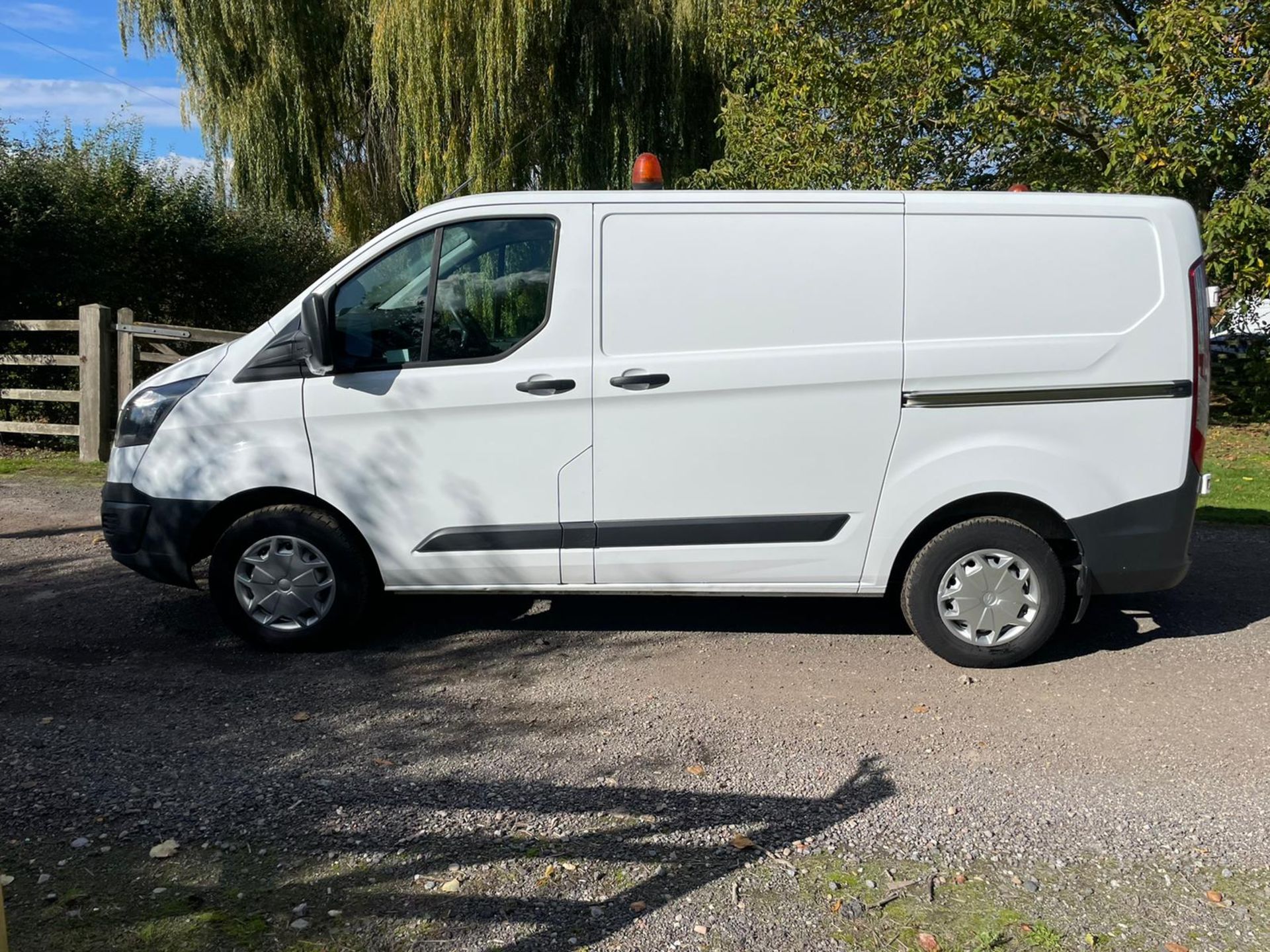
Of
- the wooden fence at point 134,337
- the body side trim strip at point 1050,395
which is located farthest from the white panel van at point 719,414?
the wooden fence at point 134,337

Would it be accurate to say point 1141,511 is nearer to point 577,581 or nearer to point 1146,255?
point 1146,255

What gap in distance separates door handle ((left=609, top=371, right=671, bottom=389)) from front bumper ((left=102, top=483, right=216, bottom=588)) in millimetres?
2042

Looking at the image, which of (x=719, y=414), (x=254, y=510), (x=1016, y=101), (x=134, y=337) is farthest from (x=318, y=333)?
(x=1016, y=101)

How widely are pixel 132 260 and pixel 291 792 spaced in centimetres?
1117

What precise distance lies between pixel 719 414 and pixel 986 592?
1509 millimetres

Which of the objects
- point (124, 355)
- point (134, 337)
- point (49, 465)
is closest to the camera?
point (49, 465)

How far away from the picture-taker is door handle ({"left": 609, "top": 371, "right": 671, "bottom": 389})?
15.5 feet

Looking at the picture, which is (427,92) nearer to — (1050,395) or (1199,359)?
(1050,395)

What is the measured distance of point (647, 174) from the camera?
5164mm

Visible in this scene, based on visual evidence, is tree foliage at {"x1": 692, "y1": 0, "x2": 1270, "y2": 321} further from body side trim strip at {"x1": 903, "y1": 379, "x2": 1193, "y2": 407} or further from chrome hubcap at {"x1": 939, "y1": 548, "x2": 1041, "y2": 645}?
→ chrome hubcap at {"x1": 939, "y1": 548, "x2": 1041, "y2": 645}

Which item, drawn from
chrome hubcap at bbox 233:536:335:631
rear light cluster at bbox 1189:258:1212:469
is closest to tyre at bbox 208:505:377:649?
chrome hubcap at bbox 233:536:335:631

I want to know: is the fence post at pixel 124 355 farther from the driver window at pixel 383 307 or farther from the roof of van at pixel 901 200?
the roof of van at pixel 901 200

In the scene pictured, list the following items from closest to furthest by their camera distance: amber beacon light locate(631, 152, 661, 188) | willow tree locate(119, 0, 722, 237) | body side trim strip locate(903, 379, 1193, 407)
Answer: body side trim strip locate(903, 379, 1193, 407) → amber beacon light locate(631, 152, 661, 188) → willow tree locate(119, 0, 722, 237)

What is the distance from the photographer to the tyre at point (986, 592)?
4824 millimetres
